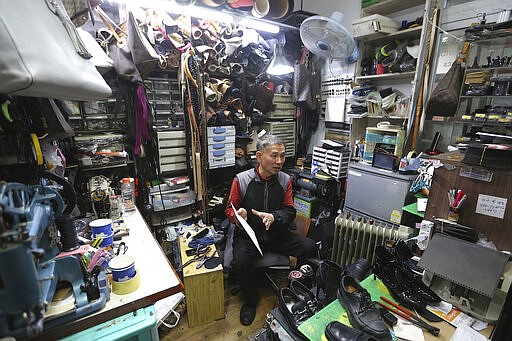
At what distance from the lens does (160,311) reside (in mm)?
1750

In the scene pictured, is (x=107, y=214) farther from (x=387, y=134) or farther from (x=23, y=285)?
(x=387, y=134)

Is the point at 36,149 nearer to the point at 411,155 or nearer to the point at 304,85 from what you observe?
the point at 411,155

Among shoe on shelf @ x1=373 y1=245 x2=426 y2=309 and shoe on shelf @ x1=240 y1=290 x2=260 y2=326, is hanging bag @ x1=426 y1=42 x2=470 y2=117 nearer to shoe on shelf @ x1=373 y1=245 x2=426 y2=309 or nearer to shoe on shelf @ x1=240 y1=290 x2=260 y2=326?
shoe on shelf @ x1=373 y1=245 x2=426 y2=309

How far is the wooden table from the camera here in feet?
2.63

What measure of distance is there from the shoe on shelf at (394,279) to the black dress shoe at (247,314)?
1.10m

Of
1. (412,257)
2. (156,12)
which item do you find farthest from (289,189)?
(156,12)

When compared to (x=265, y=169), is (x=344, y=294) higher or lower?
lower

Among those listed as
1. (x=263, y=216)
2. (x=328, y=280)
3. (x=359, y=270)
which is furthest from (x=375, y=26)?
(x=328, y=280)

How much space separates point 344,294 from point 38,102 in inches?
62.6

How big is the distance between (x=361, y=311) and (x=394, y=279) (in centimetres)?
31

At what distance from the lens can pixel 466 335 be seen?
894 millimetres

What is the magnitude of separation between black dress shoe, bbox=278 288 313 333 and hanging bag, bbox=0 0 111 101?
1284 mm

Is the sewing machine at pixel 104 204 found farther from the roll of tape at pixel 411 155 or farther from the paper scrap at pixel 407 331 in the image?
the roll of tape at pixel 411 155

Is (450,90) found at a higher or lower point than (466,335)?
higher
